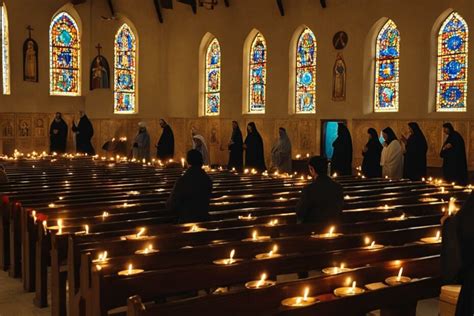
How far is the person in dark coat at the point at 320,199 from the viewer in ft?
20.7

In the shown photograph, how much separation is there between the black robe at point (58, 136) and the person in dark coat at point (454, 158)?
13009mm

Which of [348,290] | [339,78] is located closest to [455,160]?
[339,78]

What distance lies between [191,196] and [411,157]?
938 centimetres

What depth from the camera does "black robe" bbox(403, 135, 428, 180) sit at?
14578 millimetres

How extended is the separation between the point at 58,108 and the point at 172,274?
19.4m

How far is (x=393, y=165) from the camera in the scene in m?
13.8

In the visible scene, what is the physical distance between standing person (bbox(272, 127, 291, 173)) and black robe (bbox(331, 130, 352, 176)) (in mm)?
1424

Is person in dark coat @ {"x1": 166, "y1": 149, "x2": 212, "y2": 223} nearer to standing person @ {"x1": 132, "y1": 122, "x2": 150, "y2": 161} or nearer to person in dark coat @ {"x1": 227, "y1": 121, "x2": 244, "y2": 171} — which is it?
person in dark coat @ {"x1": 227, "y1": 121, "x2": 244, "y2": 171}

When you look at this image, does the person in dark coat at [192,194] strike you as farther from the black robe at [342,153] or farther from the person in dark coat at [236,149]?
the person in dark coat at [236,149]

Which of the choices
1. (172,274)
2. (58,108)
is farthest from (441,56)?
(172,274)

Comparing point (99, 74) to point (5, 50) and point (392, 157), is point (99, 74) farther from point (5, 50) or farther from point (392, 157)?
point (392, 157)

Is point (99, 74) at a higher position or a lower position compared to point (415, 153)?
higher

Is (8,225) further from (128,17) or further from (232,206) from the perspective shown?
(128,17)

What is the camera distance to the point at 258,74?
21.9 m
